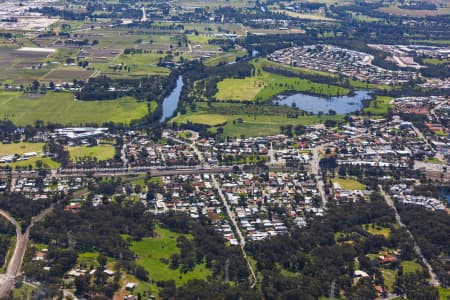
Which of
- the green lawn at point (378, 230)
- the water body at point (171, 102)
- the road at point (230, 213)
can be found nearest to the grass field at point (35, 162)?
the road at point (230, 213)

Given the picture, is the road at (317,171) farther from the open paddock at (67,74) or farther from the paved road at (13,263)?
the open paddock at (67,74)

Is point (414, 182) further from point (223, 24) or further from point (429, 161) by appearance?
point (223, 24)

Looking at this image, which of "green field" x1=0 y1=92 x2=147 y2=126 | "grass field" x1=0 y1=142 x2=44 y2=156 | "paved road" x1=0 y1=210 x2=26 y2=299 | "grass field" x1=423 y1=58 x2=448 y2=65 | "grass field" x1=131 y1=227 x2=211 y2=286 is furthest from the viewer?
"grass field" x1=423 y1=58 x2=448 y2=65

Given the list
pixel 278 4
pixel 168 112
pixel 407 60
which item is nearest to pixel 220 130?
pixel 168 112

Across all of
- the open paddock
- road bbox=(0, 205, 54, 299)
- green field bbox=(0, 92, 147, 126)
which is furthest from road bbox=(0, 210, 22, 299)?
the open paddock

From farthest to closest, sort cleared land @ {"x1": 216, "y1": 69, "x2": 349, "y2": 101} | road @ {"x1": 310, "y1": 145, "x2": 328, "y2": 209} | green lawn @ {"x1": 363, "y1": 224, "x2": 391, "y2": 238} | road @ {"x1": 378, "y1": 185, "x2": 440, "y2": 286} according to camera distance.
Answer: cleared land @ {"x1": 216, "y1": 69, "x2": 349, "y2": 101} → road @ {"x1": 310, "y1": 145, "x2": 328, "y2": 209} → green lawn @ {"x1": 363, "y1": 224, "x2": 391, "y2": 238} → road @ {"x1": 378, "y1": 185, "x2": 440, "y2": 286}

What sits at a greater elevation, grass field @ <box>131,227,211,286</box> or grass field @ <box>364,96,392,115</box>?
grass field @ <box>364,96,392,115</box>

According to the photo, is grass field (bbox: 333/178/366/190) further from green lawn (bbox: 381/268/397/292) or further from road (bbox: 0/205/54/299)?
road (bbox: 0/205/54/299)
